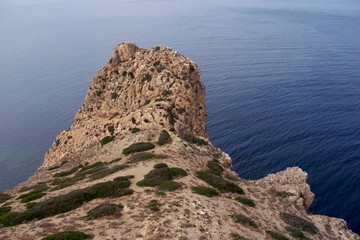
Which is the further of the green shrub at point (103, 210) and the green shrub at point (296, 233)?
the green shrub at point (296, 233)

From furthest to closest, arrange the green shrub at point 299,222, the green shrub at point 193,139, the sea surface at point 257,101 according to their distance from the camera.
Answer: the sea surface at point 257,101
the green shrub at point 193,139
the green shrub at point 299,222

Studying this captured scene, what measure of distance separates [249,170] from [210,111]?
37209 mm

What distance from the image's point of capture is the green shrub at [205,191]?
2592cm

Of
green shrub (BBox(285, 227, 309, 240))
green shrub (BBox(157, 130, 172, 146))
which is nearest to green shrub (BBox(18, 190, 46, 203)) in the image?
green shrub (BBox(157, 130, 172, 146))

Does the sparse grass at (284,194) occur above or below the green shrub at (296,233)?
below

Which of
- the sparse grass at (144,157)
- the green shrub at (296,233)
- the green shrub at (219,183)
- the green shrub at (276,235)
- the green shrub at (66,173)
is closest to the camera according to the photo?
the green shrub at (276,235)

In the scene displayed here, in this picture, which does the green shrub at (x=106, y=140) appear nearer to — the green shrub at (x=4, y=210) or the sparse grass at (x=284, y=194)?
the green shrub at (x=4, y=210)

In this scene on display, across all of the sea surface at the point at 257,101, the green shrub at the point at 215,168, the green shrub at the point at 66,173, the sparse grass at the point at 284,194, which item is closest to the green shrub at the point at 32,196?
the green shrub at the point at 66,173

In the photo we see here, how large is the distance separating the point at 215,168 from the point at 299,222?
1106cm

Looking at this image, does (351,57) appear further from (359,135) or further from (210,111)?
(210,111)

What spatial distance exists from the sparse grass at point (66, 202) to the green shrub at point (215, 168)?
35.5 feet

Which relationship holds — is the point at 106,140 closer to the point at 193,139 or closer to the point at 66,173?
the point at 66,173

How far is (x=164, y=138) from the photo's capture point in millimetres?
39375

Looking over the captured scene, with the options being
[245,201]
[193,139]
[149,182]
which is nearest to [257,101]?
[193,139]
